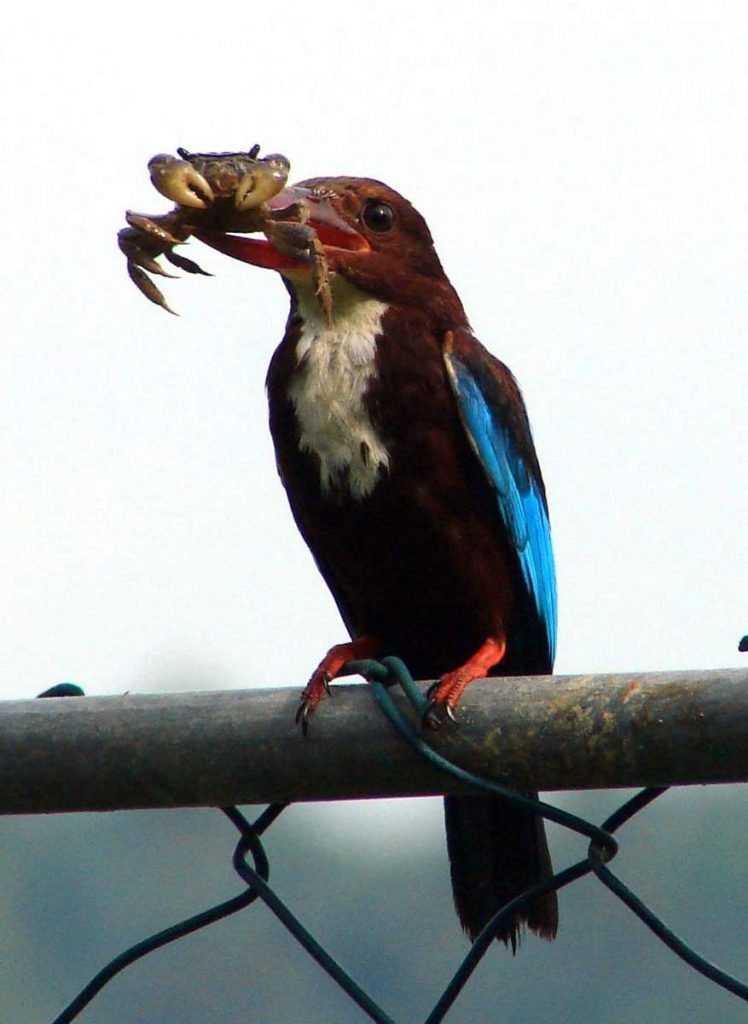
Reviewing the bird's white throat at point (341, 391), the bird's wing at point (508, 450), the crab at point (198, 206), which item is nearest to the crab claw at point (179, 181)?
the crab at point (198, 206)

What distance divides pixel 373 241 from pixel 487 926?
237 centimetres

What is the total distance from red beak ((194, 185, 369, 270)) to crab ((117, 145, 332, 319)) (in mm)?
56

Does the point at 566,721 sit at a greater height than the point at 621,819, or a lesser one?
greater

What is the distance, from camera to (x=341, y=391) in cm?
395

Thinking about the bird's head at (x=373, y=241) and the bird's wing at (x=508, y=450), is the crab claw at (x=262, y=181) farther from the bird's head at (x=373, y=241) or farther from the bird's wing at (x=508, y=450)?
the bird's wing at (x=508, y=450)

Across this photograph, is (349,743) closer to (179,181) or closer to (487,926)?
(487,926)

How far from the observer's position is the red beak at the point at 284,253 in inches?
138

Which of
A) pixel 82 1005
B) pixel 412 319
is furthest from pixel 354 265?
pixel 82 1005

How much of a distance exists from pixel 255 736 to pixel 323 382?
200 cm

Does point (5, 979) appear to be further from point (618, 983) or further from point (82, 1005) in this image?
point (82, 1005)

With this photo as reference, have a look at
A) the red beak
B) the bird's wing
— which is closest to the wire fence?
the red beak

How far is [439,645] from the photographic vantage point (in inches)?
165

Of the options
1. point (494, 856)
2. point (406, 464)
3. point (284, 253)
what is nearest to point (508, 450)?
point (406, 464)

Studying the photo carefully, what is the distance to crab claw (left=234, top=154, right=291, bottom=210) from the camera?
10.5ft
